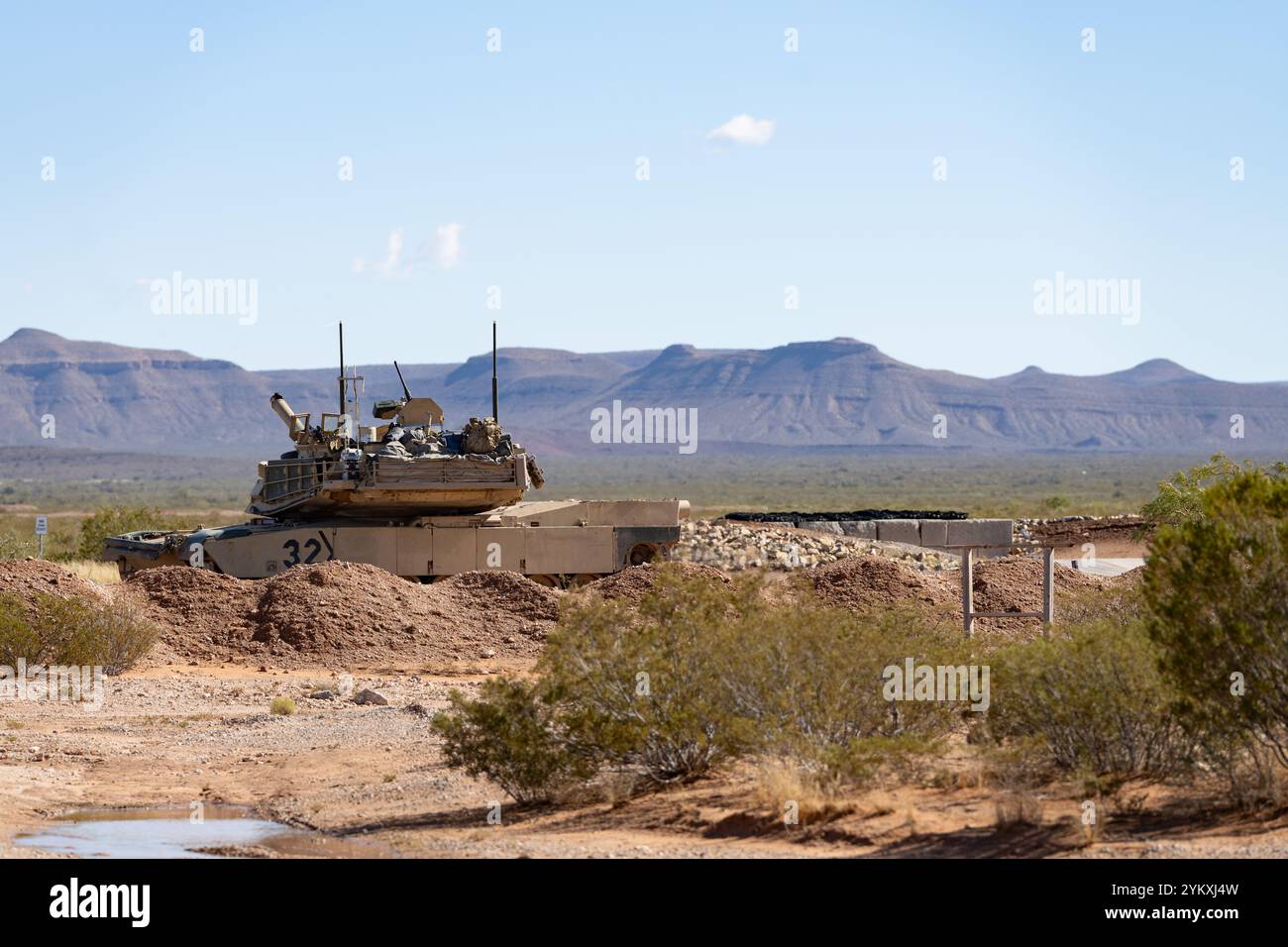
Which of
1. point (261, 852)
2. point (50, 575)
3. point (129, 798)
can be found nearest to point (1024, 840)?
point (261, 852)

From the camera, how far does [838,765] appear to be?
14.0 meters

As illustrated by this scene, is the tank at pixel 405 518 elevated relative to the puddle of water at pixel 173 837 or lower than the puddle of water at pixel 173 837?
elevated

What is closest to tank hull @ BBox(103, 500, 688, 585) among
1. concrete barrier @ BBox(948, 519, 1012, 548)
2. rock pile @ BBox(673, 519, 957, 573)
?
rock pile @ BBox(673, 519, 957, 573)

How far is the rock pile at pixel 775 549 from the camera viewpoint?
1334 inches

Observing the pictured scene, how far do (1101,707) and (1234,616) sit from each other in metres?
1.61

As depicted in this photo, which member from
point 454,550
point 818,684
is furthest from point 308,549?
point 818,684

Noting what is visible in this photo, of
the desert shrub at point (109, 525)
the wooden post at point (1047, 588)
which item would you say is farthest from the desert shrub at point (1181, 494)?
the desert shrub at point (109, 525)

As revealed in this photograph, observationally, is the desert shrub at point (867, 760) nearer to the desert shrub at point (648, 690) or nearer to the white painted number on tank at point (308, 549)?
the desert shrub at point (648, 690)

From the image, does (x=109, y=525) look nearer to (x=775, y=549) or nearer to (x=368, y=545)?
(x=368, y=545)

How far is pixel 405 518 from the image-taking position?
102 feet

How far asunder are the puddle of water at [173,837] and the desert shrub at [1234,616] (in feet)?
20.4

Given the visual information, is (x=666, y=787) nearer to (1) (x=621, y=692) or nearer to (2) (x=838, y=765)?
(1) (x=621, y=692)

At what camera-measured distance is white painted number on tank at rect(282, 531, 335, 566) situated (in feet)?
99.7

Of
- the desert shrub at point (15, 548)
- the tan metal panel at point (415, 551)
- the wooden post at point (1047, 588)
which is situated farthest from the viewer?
the desert shrub at point (15, 548)
